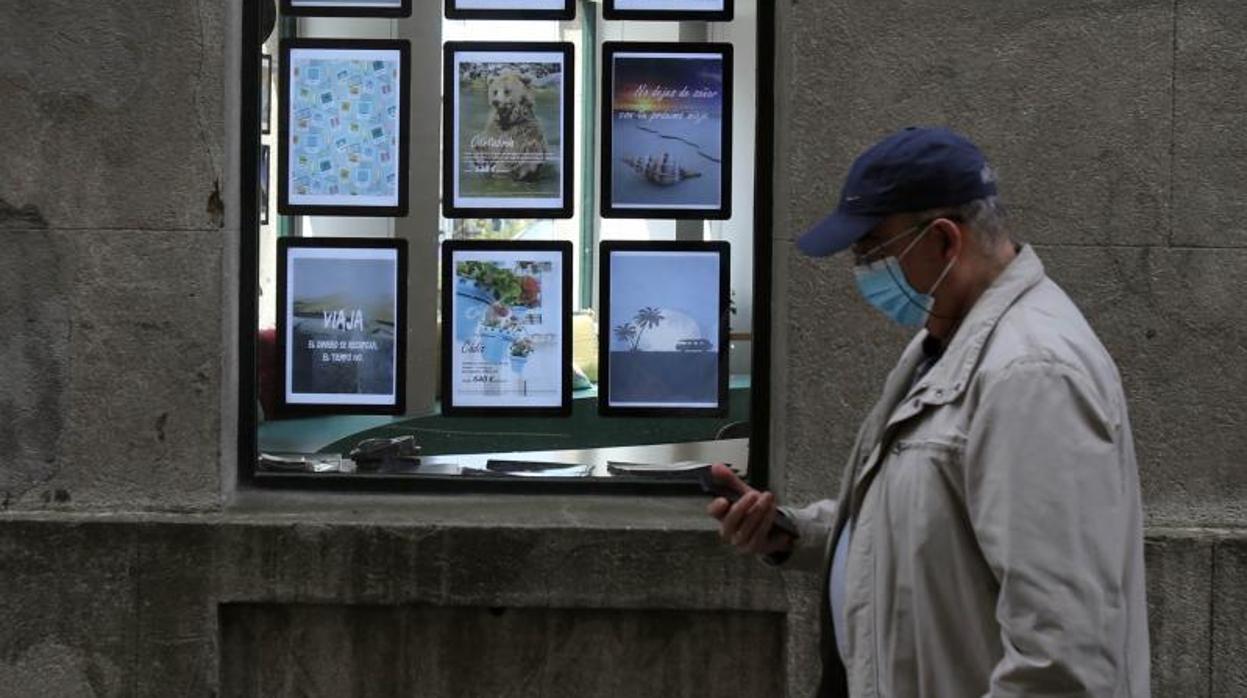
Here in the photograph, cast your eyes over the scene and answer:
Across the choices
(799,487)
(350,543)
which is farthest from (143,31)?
(799,487)

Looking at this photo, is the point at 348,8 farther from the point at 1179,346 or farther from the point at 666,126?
the point at 1179,346

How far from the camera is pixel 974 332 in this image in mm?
2455

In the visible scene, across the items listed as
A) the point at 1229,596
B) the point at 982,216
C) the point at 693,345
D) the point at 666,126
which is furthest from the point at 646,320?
the point at 982,216

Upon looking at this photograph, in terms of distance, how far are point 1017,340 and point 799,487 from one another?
2.57m

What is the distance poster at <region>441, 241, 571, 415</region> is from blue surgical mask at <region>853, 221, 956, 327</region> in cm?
260

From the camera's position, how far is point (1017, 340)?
236 centimetres

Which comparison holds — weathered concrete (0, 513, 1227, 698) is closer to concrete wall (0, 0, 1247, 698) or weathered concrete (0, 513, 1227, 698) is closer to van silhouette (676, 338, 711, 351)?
concrete wall (0, 0, 1247, 698)

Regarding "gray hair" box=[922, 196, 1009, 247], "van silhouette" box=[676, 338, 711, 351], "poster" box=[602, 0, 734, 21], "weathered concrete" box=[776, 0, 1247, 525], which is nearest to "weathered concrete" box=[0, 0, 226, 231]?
"poster" box=[602, 0, 734, 21]

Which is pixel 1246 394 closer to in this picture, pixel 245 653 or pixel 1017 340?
pixel 1017 340

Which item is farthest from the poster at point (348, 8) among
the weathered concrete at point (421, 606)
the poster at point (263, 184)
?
the weathered concrete at point (421, 606)

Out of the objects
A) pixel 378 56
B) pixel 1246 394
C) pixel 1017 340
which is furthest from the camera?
pixel 378 56

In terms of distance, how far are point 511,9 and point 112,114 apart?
4.62ft

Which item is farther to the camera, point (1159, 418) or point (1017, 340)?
point (1159, 418)

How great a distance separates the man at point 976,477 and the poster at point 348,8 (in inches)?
116
